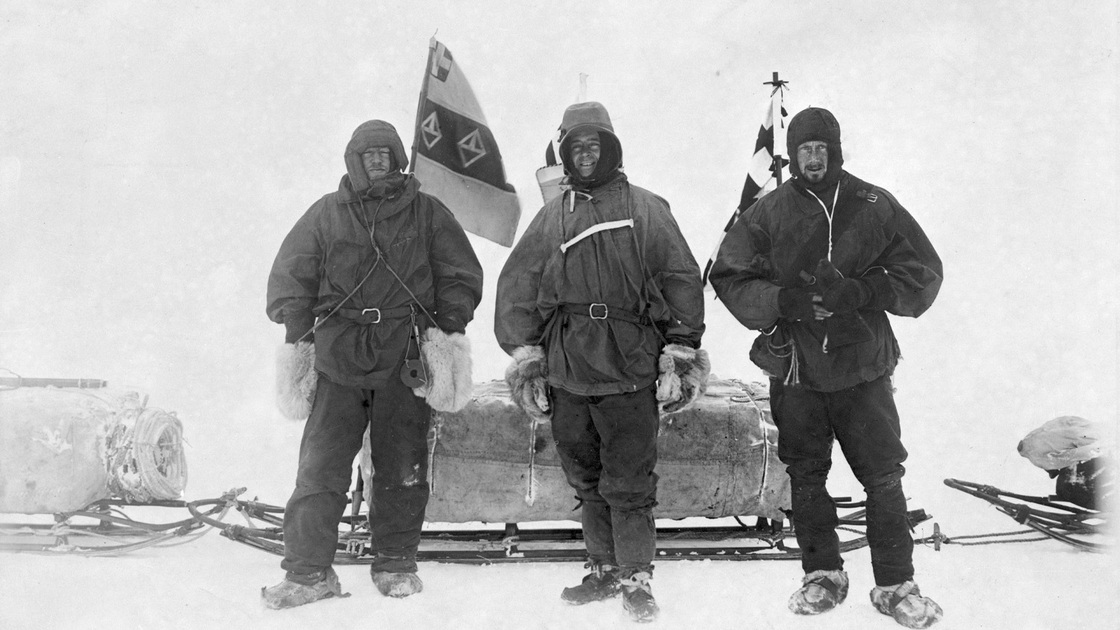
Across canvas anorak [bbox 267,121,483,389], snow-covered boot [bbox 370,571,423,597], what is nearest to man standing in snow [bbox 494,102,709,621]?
canvas anorak [bbox 267,121,483,389]

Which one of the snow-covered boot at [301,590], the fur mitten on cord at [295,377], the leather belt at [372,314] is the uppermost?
the leather belt at [372,314]

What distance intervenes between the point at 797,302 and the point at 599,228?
31.5 inches

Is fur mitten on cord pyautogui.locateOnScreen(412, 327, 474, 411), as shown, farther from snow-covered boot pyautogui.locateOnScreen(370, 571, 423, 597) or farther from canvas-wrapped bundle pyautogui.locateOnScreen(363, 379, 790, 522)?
snow-covered boot pyautogui.locateOnScreen(370, 571, 423, 597)

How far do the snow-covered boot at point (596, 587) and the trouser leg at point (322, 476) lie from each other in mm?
968

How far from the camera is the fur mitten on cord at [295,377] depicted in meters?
3.24

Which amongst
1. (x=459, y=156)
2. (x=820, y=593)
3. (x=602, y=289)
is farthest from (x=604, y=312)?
(x=459, y=156)

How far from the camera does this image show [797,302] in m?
2.94

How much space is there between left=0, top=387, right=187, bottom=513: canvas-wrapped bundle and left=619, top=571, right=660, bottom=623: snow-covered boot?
94.2 inches

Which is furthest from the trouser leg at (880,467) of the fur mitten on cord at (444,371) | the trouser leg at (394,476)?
the trouser leg at (394,476)

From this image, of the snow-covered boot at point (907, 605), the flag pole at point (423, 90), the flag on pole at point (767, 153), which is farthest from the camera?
the flag on pole at point (767, 153)

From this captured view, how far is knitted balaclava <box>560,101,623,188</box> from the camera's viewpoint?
3191 millimetres

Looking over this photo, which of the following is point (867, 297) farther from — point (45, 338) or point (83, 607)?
→ point (45, 338)

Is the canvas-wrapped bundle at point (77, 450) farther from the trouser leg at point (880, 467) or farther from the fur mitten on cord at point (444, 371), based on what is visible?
the trouser leg at point (880, 467)

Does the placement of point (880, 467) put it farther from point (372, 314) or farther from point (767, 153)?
point (767, 153)
